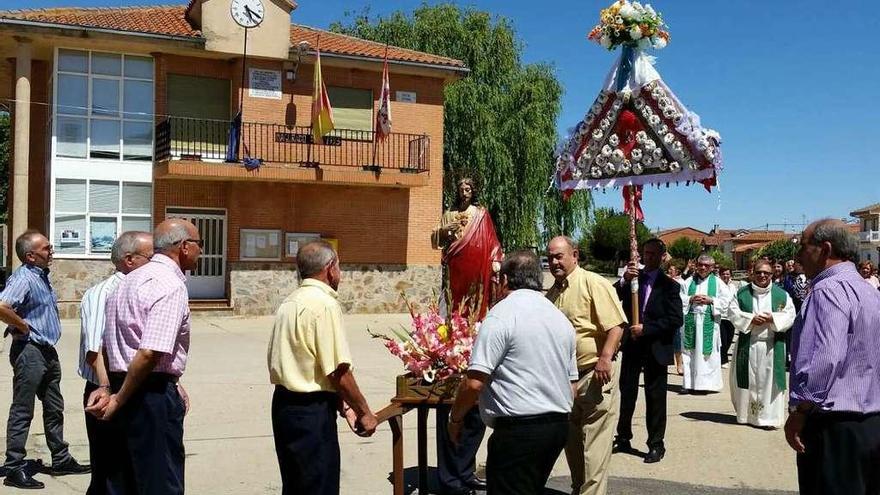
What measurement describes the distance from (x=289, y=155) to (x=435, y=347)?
18307 mm

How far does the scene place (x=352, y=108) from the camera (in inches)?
943

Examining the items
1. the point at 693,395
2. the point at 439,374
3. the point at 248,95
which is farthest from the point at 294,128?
the point at 439,374

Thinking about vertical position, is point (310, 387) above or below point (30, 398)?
above

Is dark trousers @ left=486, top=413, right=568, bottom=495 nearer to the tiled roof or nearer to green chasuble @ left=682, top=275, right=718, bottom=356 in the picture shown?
green chasuble @ left=682, top=275, right=718, bottom=356

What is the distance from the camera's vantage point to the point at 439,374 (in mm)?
5348

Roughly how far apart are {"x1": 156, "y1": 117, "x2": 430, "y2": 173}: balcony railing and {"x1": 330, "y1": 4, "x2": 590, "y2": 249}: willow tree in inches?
205

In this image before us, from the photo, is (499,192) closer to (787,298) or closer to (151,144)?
(151,144)

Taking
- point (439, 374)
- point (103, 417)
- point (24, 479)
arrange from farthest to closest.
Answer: point (24, 479), point (439, 374), point (103, 417)

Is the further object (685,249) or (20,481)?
(685,249)

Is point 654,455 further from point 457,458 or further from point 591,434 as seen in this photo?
point 457,458

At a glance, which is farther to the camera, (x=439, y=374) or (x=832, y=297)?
(x=439, y=374)

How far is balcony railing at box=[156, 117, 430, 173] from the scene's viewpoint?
22047 mm

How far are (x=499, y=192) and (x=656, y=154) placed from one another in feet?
72.9

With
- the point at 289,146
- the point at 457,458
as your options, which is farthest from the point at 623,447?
the point at 289,146
